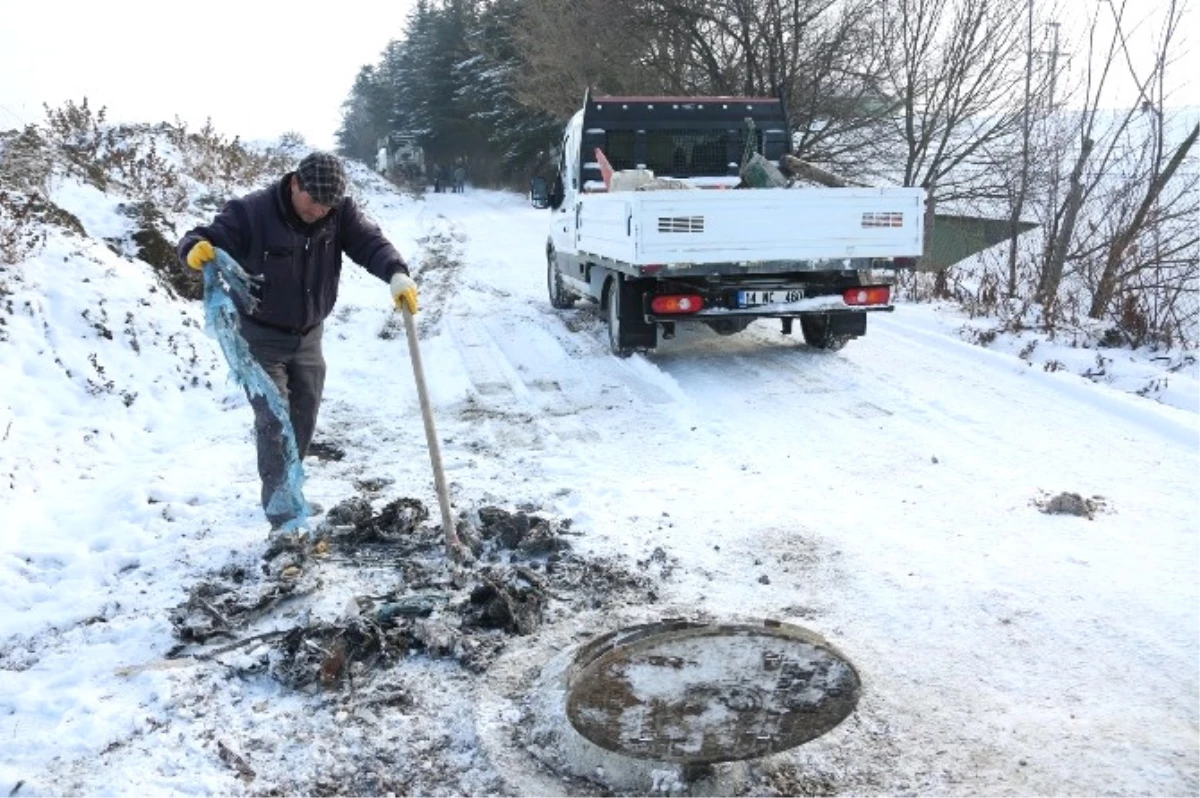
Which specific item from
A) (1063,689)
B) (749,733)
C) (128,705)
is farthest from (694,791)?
(128,705)

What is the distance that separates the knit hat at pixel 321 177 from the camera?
4.02 metres

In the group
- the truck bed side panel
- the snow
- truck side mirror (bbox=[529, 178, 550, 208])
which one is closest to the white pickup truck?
the truck bed side panel

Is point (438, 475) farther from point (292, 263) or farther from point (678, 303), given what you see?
point (678, 303)

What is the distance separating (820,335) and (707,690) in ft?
19.6

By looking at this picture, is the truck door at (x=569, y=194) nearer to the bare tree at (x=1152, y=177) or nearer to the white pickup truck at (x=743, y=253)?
the white pickup truck at (x=743, y=253)

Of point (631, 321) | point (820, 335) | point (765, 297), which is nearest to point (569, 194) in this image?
point (631, 321)

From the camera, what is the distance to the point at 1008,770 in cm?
270

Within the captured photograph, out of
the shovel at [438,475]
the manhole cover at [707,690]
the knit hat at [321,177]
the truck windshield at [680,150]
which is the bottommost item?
the manhole cover at [707,690]

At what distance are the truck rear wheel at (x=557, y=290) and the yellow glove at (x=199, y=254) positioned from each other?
7.50 metres

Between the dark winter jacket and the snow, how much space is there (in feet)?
3.78

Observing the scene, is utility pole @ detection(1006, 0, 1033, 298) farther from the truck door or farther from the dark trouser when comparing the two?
the dark trouser

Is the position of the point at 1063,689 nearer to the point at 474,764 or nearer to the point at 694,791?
the point at 694,791

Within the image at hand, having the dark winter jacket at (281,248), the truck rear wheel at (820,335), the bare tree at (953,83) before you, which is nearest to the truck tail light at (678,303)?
the truck rear wheel at (820,335)

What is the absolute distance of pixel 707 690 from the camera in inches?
122
